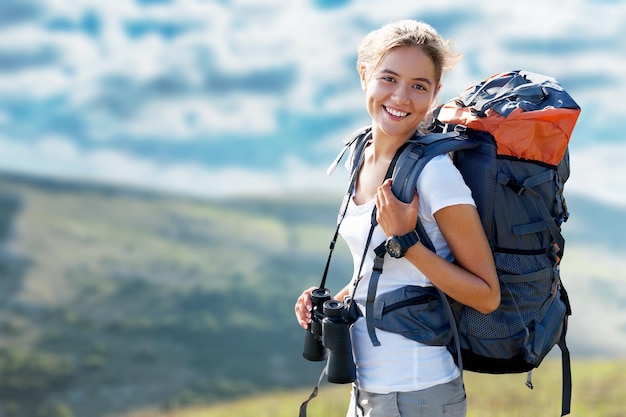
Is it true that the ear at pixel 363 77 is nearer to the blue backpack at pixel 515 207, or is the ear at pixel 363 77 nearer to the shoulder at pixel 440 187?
the blue backpack at pixel 515 207

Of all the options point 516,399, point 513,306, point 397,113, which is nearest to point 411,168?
point 397,113

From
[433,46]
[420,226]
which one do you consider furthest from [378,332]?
[433,46]

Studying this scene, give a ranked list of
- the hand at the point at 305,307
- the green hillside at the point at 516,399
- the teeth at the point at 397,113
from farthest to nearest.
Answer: the green hillside at the point at 516,399 → the hand at the point at 305,307 → the teeth at the point at 397,113

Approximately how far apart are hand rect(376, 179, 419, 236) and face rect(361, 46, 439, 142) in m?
0.34

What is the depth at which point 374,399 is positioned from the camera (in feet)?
8.99

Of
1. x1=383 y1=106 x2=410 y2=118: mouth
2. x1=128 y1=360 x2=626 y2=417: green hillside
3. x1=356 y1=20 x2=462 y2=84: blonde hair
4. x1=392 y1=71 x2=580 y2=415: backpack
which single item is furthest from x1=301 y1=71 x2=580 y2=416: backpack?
x1=128 y1=360 x2=626 y2=417: green hillside

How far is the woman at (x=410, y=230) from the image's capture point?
256cm

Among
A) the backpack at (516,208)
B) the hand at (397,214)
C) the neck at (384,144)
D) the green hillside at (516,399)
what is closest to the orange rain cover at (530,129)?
the backpack at (516,208)

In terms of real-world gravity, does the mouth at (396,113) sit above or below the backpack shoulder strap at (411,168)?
above

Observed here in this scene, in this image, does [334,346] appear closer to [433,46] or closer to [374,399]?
[374,399]

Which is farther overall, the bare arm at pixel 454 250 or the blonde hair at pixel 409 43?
the blonde hair at pixel 409 43

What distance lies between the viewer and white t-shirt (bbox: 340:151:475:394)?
2549 mm

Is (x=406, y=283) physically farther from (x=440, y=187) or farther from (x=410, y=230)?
(x=440, y=187)

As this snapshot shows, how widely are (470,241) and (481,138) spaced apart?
1.50 ft
